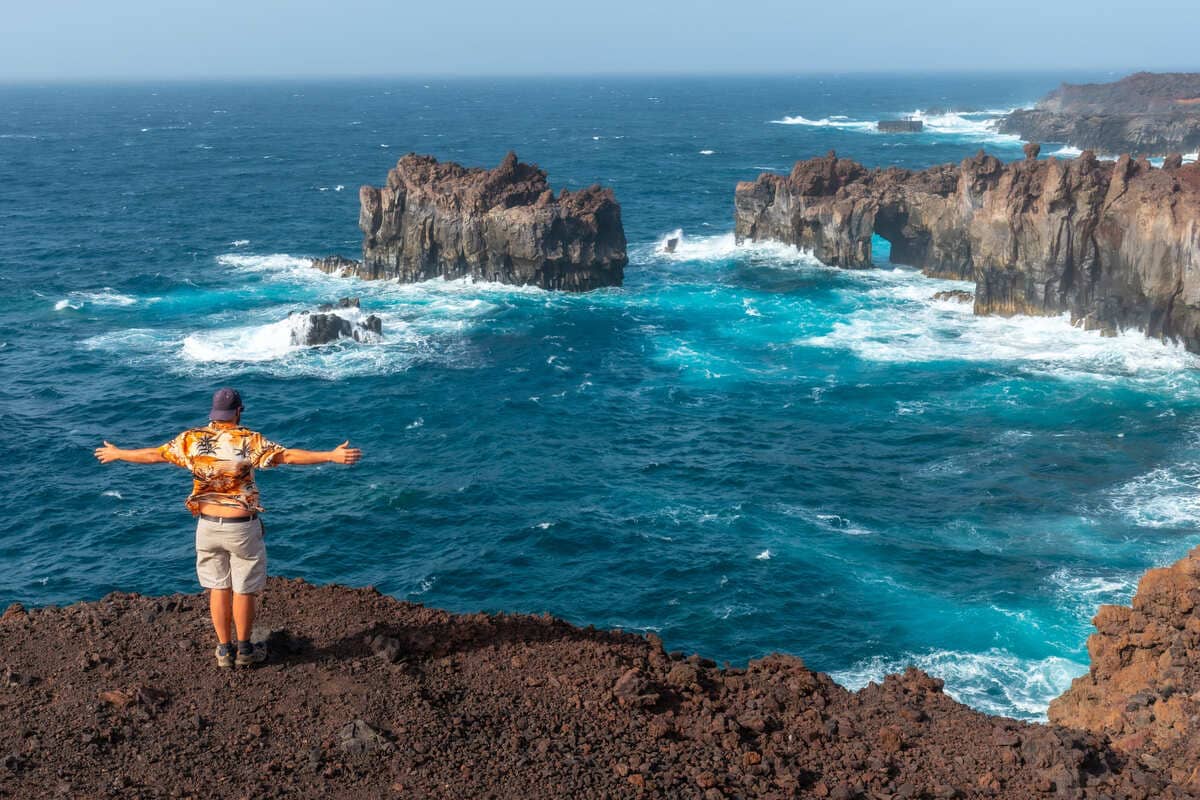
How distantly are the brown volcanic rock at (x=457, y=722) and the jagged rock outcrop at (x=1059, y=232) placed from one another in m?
56.0

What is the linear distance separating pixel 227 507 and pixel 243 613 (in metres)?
1.67

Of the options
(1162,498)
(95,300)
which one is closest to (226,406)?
(1162,498)

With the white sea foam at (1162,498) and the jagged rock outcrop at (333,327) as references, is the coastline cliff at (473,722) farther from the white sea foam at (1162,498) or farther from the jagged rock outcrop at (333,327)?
the jagged rock outcrop at (333,327)

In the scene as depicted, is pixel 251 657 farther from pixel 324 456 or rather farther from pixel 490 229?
pixel 490 229

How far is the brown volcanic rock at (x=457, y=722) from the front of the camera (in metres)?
15.1

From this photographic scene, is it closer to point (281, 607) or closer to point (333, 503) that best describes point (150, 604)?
point (281, 607)

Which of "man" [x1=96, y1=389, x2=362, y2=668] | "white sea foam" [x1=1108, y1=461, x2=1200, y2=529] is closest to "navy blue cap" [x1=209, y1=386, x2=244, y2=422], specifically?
"man" [x1=96, y1=389, x2=362, y2=668]

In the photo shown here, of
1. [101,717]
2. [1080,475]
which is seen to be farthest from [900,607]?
[101,717]

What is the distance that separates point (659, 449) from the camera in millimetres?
57062

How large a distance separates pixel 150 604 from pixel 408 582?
24338 mm

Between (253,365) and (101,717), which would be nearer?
(101,717)

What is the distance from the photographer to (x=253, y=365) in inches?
2749

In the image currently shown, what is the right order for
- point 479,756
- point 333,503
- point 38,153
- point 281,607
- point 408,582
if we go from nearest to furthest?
1. point 479,756
2. point 281,607
3. point 408,582
4. point 333,503
5. point 38,153

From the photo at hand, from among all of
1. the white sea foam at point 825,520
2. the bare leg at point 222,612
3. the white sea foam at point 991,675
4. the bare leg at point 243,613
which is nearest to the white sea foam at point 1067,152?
the white sea foam at point 825,520
